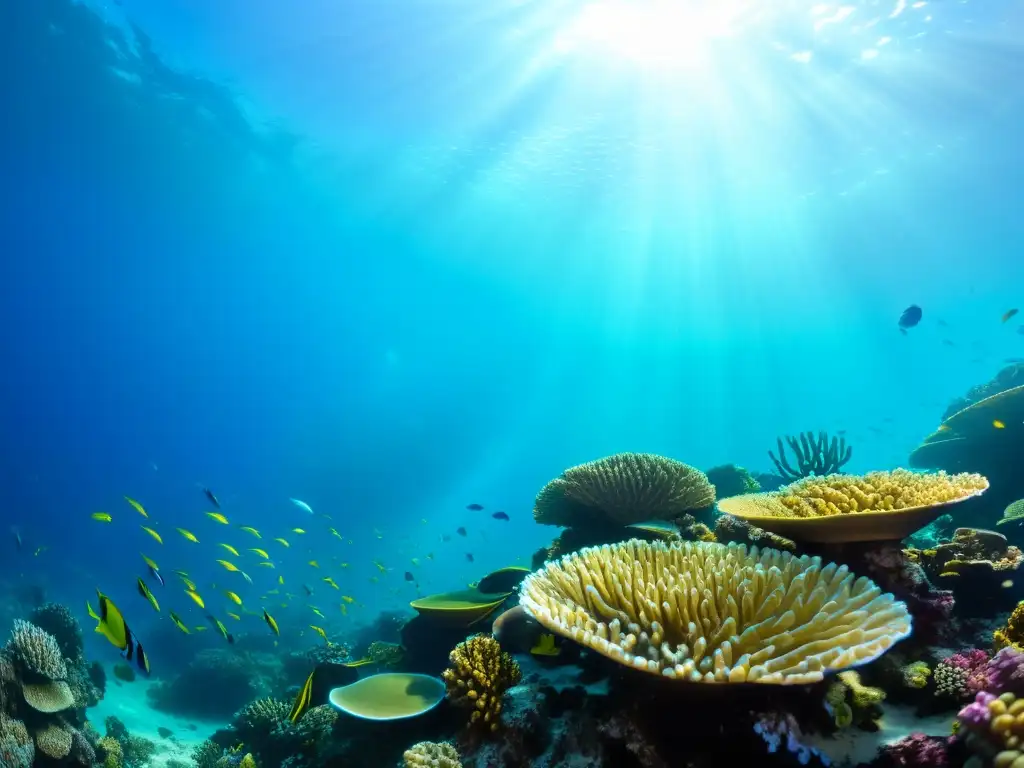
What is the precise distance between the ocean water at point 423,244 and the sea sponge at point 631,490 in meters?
13.4

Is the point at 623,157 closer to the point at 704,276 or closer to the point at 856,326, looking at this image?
the point at 704,276

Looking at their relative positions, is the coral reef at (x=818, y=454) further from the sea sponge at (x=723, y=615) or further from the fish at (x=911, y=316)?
the sea sponge at (x=723, y=615)

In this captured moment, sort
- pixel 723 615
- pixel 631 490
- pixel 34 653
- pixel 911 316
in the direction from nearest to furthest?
pixel 723 615
pixel 631 490
pixel 34 653
pixel 911 316

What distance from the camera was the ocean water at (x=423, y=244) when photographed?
98.6 ft

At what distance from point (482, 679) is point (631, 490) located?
121 inches

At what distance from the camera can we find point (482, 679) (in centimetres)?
351

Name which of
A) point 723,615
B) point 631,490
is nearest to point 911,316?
point 631,490

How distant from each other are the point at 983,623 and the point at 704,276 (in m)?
76.7

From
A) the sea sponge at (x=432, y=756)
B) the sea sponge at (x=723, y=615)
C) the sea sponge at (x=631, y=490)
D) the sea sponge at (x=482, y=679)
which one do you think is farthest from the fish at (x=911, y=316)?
the sea sponge at (x=432, y=756)

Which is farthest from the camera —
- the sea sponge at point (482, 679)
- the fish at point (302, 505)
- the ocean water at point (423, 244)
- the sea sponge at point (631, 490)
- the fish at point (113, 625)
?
the ocean water at point (423, 244)

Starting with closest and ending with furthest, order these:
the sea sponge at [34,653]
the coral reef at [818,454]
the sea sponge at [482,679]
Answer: the sea sponge at [482,679], the sea sponge at [34,653], the coral reef at [818,454]

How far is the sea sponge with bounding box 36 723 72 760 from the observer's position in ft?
21.5

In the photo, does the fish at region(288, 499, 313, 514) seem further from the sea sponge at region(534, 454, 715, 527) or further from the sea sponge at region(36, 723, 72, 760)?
the sea sponge at region(534, 454, 715, 527)

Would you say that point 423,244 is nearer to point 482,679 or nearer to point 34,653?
point 34,653
